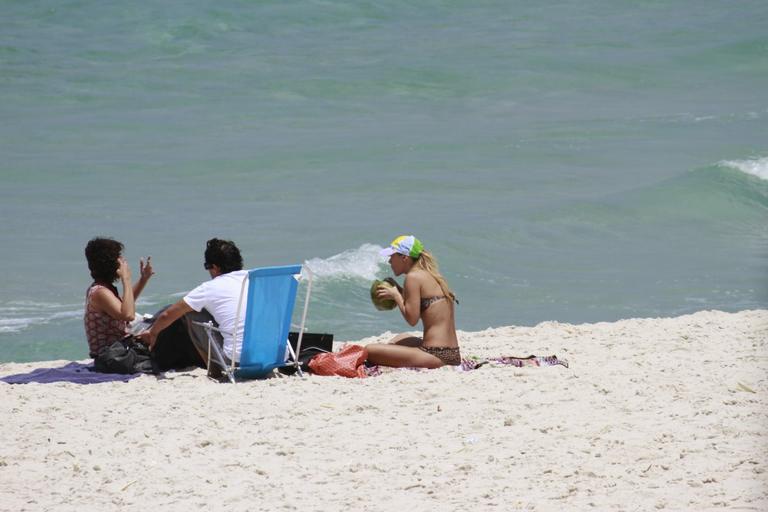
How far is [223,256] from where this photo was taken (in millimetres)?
7820

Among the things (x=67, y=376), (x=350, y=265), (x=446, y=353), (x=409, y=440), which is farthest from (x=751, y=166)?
(x=409, y=440)

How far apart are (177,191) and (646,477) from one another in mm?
14050

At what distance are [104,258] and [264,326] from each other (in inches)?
46.6

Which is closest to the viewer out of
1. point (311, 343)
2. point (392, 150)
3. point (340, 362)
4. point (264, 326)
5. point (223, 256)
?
point (264, 326)

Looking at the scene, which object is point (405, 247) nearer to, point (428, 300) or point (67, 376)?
point (428, 300)

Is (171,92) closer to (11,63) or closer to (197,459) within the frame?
(11,63)

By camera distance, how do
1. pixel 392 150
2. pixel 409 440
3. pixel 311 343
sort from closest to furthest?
pixel 409 440 < pixel 311 343 < pixel 392 150

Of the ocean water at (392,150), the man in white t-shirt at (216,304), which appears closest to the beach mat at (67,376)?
the man in white t-shirt at (216,304)

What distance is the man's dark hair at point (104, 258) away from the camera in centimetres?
784

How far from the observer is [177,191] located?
1858cm

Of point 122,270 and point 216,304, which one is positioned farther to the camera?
point 122,270

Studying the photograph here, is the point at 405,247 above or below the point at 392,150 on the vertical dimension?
below

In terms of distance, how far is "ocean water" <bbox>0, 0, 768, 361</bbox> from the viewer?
13258mm

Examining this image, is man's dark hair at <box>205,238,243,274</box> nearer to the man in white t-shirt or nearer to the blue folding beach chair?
the man in white t-shirt
